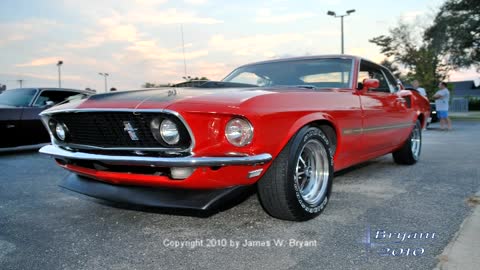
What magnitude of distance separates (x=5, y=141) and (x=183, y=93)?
5323 mm

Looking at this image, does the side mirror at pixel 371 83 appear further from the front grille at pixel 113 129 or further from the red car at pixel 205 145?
the front grille at pixel 113 129

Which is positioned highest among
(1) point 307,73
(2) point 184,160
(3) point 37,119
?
(1) point 307,73

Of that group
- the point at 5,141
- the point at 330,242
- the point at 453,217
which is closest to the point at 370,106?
the point at 453,217

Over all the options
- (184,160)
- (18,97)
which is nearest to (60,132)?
(184,160)

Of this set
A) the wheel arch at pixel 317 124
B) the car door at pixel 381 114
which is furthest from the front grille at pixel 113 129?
the car door at pixel 381 114

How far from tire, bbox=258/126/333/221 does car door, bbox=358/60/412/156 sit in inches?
33.6

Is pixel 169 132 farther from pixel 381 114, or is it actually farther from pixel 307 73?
pixel 381 114

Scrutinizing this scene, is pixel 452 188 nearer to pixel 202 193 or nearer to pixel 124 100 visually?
pixel 202 193

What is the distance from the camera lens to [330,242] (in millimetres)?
2467

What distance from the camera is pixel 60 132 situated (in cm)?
315

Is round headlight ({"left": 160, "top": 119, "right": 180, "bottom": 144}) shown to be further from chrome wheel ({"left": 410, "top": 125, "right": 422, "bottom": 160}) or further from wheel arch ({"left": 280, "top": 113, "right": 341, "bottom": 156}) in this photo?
chrome wheel ({"left": 410, "top": 125, "right": 422, "bottom": 160})

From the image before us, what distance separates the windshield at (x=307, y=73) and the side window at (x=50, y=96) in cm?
476

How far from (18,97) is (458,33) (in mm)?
27241

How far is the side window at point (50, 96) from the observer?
293 inches
